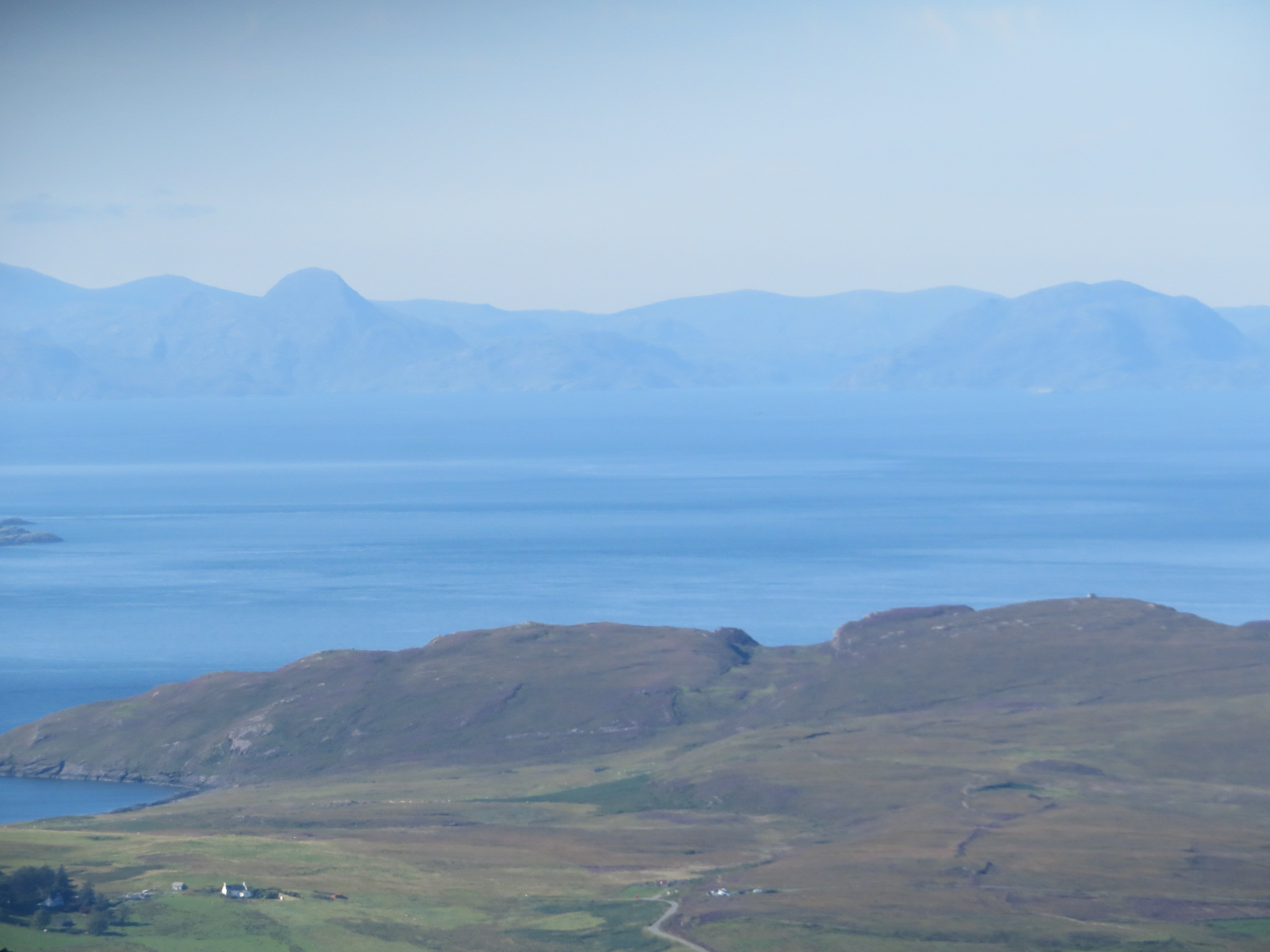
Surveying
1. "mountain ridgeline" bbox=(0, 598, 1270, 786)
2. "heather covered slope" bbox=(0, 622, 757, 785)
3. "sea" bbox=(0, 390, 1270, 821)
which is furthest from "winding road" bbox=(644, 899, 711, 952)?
"sea" bbox=(0, 390, 1270, 821)

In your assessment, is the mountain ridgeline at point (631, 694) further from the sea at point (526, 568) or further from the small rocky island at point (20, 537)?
the small rocky island at point (20, 537)

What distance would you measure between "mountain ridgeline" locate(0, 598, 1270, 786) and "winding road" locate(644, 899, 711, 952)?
87.4 feet

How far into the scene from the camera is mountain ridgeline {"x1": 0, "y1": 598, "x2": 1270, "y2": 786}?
74438 mm

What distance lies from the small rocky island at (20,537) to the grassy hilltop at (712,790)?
86.3 meters

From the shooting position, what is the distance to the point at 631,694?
81062 millimetres

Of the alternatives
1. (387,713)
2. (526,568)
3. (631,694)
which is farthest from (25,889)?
(526,568)

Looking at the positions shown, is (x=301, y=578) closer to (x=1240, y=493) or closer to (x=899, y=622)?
(x=899, y=622)

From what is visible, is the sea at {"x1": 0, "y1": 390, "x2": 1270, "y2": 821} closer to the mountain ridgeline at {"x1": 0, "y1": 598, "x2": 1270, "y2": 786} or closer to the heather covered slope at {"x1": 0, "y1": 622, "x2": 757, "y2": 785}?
the heather covered slope at {"x1": 0, "y1": 622, "x2": 757, "y2": 785}

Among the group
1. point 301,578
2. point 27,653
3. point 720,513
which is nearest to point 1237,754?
point 27,653

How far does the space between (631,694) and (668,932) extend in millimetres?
38039

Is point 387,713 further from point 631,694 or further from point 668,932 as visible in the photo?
point 668,932

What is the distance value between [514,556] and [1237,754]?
90595 mm

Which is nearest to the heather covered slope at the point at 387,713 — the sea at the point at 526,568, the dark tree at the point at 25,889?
the sea at the point at 526,568

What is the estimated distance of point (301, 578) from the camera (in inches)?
5310
